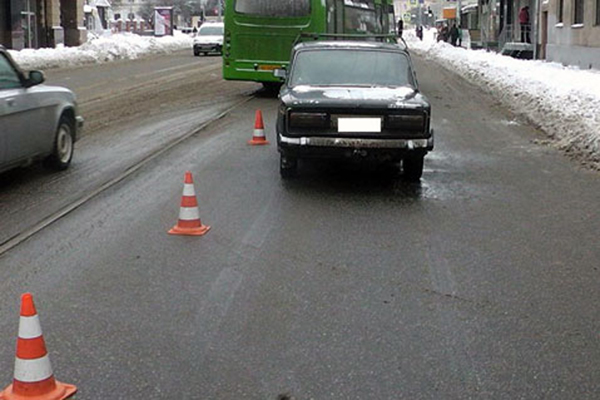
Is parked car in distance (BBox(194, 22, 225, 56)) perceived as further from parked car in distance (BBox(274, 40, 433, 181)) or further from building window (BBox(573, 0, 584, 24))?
parked car in distance (BBox(274, 40, 433, 181))

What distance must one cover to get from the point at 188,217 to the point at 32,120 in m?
2.90

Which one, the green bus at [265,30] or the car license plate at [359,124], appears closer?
the car license plate at [359,124]

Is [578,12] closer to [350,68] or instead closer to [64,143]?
[350,68]

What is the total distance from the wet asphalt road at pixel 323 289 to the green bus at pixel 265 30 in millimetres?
11063

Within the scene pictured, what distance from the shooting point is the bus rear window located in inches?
829

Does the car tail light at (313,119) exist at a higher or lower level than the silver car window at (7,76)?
lower

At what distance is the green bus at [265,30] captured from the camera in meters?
21.0

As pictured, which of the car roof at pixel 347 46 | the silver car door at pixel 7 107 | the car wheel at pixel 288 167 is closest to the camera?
the silver car door at pixel 7 107

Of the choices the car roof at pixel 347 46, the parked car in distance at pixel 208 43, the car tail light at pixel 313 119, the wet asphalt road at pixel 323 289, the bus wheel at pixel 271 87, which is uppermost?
the parked car in distance at pixel 208 43

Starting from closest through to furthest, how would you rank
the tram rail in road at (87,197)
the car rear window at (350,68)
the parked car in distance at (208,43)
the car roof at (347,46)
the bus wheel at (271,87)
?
1. the tram rail in road at (87,197)
2. the car rear window at (350,68)
3. the car roof at (347,46)
4. the bus wheel at (271,87)
5. the parked car in distance at (208,43)

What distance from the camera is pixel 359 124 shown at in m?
9.42

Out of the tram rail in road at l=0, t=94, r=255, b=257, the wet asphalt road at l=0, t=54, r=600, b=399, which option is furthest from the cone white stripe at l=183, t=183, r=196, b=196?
the tram rail in road at l=0, t=94, r=255, b=257

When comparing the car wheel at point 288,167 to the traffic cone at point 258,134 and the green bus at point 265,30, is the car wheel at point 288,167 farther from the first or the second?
the green bus at point 265,30

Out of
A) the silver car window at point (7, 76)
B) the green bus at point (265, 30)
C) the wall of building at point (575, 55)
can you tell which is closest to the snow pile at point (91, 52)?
the green bus at point (265, 30)
